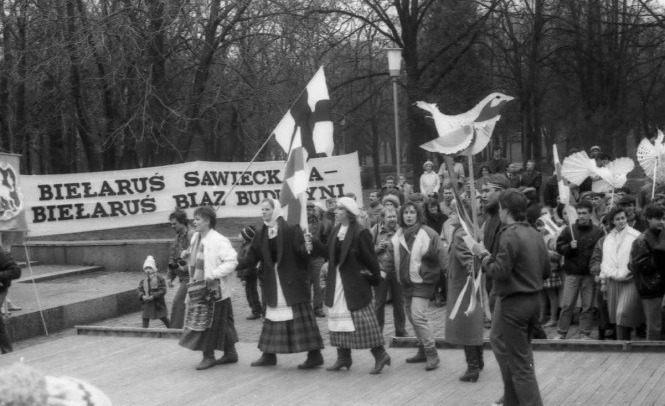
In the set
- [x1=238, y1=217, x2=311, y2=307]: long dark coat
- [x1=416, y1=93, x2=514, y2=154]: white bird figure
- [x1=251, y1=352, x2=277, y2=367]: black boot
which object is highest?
[x1=416, y1=93, x2=514, y2=154]: white bird figure

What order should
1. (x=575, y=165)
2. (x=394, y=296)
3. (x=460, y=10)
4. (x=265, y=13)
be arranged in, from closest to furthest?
(x=394, y=296), (x=575, y=165), (x=265, y=13), (x=460, y=10)

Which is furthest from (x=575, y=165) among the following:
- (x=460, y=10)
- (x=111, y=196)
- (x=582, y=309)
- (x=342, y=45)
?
(x=460, y=10)

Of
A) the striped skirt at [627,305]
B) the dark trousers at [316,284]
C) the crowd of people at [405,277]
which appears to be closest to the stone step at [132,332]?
the crowd of people at [405,277]

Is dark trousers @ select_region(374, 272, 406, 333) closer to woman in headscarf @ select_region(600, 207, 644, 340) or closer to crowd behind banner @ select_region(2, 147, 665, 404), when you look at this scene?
crowd behind banner @ select_region(2, 147, 665, 404)

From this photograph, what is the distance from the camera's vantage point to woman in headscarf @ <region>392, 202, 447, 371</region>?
8.93 m

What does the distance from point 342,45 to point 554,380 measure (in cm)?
1820

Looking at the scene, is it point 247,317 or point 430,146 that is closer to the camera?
point 430,146

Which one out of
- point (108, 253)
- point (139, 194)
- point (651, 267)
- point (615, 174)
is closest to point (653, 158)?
point (615, 174)

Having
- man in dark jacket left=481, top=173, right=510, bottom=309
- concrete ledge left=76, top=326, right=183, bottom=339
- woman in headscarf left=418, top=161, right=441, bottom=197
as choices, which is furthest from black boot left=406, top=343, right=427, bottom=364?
woman in headscarf left=418, top=161, right=441, bottom=197

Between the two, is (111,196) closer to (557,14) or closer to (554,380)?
(554,380)

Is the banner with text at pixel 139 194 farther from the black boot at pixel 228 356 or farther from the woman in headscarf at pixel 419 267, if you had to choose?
the woman in headscarf at pixel 419 267

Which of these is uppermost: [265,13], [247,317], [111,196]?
[265,13]

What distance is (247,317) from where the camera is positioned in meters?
13.3

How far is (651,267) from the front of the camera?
9375 millimetres
